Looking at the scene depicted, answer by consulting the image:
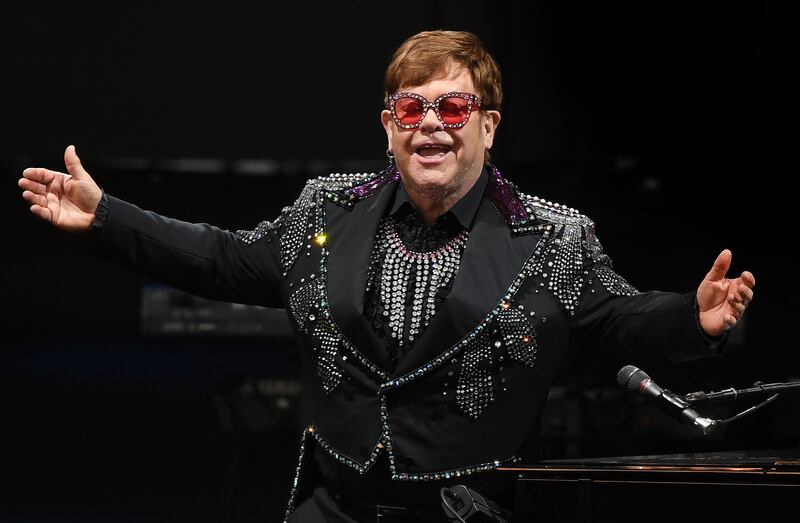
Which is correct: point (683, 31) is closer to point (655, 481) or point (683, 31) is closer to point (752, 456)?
point (752, 456)

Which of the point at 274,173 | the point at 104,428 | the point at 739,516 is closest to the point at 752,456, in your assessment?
the point at 739,516

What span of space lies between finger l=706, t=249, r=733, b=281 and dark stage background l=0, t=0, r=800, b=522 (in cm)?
209

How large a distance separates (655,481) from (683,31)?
268 centimetres

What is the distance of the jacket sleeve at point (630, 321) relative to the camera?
6.74 feet

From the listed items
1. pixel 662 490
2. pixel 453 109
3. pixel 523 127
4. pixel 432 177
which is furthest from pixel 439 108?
pixel 523 127

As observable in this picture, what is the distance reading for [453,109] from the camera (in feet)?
7.14

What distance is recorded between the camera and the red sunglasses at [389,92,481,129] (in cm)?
217

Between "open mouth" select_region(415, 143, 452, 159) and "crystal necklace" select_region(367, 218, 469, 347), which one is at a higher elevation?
"open mouth" select_region(415, 143, 452, 159)

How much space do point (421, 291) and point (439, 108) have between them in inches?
13.5

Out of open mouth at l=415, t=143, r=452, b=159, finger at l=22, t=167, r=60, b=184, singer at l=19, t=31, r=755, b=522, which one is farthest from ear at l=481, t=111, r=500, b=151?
finger at l=22, t=167, r=60, b=184

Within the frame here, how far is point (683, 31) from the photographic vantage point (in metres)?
4.00

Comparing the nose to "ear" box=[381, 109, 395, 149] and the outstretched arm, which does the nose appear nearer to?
"ear" box=[381, 109, 395, 149]

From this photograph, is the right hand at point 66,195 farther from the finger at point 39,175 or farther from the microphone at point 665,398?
the microphone at point 665,398

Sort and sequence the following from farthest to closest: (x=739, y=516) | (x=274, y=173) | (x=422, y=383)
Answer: (x=274, y=173) → (x=422, y=383) → (x=739, y=516)
